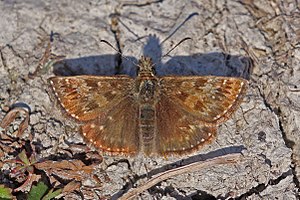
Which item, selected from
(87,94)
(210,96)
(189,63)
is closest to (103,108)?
(87,94)

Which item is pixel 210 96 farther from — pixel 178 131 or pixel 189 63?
pixel 189 63

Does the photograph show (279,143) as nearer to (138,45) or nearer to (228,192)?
(228,192)

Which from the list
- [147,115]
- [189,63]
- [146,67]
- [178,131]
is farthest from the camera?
[189,63]

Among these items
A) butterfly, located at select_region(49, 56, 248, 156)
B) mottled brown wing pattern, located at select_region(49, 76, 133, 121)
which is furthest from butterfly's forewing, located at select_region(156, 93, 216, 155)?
mottled brown wing pattern, located at select_region(49, 76, 133, 121)


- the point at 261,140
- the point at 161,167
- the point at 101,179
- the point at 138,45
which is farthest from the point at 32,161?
the point at 261,140

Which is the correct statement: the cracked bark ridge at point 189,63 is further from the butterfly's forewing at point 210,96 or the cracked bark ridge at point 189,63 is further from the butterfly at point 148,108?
the butterfly's forewing at point 210,96

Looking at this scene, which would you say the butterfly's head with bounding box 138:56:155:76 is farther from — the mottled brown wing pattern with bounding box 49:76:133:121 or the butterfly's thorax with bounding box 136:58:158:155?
the mottled brown wing pattern with bounding box 49:76:133:121

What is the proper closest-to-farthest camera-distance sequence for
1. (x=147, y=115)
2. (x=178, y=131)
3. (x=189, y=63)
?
(x=178, y=131) < (x=147, y=115) < (x=189, y=63)

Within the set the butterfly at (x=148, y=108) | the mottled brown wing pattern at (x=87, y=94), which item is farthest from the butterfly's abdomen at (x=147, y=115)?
→ the mottled brown wing pattern at (x=87, y=94)
